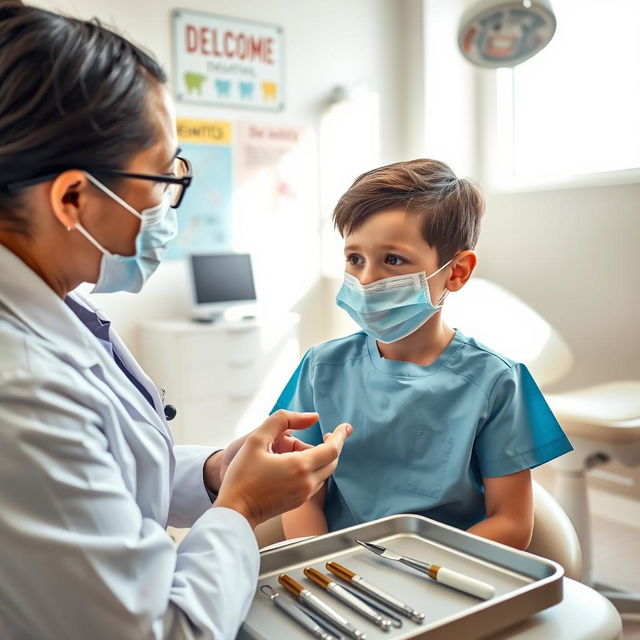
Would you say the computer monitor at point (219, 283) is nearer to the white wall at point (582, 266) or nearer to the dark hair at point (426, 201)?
the white wall at point (582, 266)

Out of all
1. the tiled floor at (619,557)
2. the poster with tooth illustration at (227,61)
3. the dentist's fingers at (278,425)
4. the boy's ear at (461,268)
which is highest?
the poster with tooth illustration at (227,61)

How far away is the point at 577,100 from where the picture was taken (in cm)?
328

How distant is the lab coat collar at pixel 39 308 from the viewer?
2.39ft

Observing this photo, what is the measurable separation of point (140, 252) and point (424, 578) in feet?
1.63

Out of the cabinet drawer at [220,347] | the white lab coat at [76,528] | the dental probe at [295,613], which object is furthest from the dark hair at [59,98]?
the cabinet drawer at [220,347]

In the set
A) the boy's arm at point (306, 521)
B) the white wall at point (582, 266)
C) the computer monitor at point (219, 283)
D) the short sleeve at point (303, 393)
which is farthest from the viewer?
the computer monitor at point (219, 283)

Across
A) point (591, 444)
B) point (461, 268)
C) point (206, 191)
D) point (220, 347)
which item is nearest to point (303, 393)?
point (461, 268)

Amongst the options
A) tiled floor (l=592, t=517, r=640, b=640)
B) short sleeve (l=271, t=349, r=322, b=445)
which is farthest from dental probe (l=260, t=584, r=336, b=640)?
tiled floor (l=592, t=517, r=640, b=640)

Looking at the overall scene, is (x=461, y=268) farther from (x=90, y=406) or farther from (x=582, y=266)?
(x=582, y=266)

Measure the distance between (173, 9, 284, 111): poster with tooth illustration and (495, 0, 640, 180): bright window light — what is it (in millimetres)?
1159

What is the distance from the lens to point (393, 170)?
1334 mm

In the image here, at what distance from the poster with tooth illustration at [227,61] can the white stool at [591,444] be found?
2.27 metres

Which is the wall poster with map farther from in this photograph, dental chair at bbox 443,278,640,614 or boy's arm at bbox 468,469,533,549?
boy's arm at bbox 468,469,533,549

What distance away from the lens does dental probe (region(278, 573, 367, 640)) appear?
651 millimetres
